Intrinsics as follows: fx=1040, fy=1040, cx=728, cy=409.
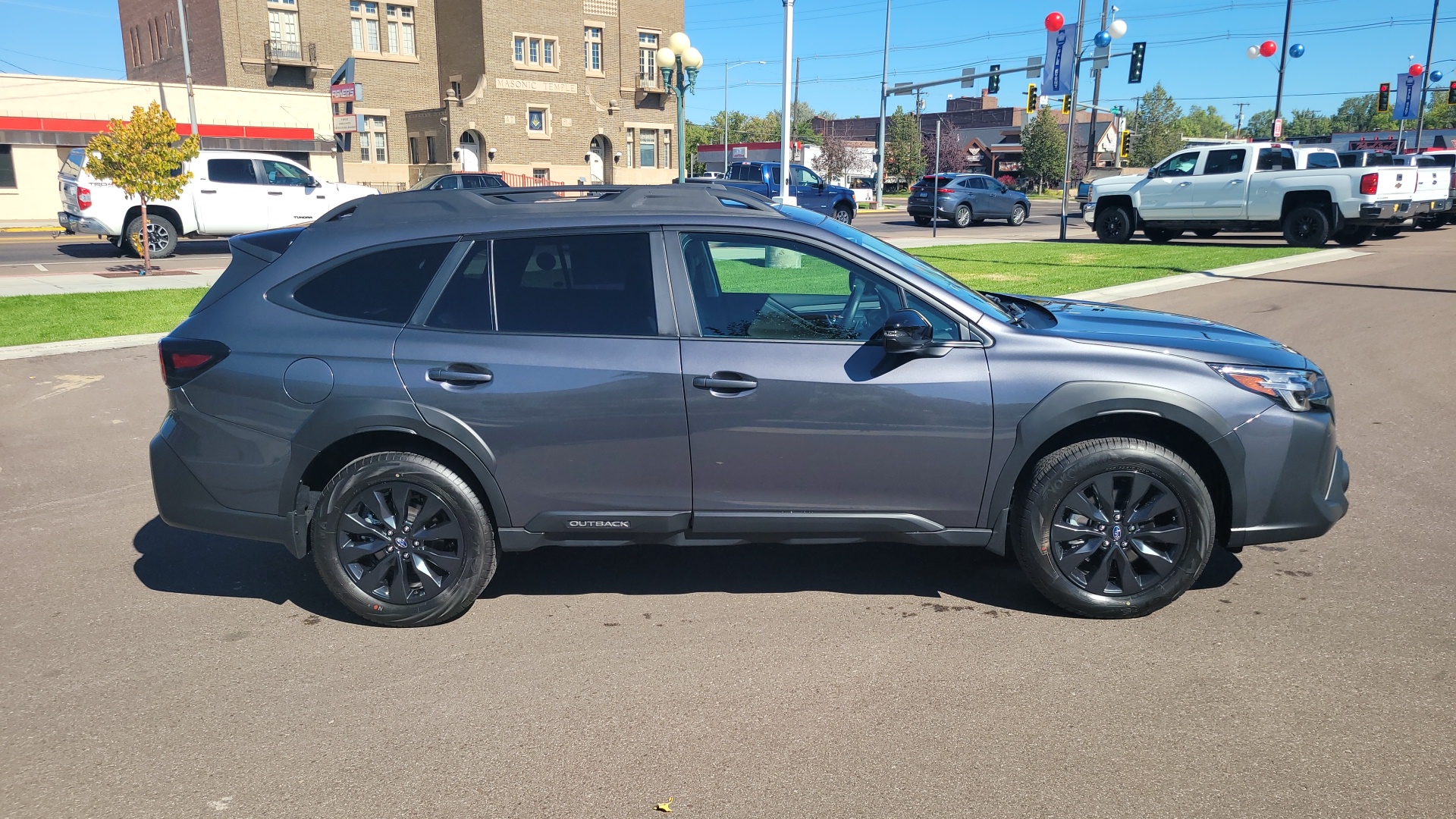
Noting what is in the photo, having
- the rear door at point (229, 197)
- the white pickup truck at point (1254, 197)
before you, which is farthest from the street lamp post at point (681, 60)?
the white pickup truck at point (1254, 197)

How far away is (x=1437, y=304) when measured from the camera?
43.3 feet

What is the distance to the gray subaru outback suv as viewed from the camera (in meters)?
4.15

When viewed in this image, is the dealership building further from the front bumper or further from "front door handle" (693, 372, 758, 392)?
the front bumper

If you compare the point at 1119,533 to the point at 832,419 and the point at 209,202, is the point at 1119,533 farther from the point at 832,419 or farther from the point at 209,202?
the point at 209,202

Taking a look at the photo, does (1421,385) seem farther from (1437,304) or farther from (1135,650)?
(1135,650)

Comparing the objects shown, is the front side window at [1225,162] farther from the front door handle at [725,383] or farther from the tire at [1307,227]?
the front door handle at [725,383]

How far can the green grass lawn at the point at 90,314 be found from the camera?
452 inches

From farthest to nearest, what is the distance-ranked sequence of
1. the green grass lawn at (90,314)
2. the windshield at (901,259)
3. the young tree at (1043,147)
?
the young tree at (1043,147) < the green grass lawn at (90,314) < the windshield at (901,259)

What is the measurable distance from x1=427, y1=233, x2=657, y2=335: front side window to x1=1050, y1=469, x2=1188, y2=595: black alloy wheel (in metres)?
1.88

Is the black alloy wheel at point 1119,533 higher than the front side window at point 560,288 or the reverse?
the reverse

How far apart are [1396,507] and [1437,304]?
943 cm

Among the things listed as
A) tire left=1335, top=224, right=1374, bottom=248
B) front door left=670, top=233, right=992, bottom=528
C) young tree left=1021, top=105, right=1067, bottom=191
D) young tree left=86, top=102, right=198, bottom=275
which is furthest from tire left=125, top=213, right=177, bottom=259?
young tree left=1021, top=105, right=1067, bottom=191

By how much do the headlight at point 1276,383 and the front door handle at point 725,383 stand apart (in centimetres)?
189

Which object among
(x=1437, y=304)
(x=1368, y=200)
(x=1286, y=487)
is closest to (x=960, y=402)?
(x=1286, y=487)
